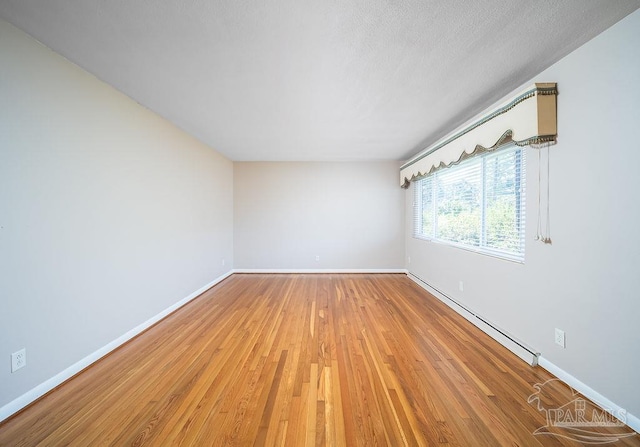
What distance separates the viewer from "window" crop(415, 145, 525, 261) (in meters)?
2.19

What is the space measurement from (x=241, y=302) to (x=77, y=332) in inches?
69.4

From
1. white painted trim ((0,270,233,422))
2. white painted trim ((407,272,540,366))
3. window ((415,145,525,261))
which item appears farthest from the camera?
window ((415,145,525,261))

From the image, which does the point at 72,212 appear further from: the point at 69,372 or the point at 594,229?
the point at 594,229

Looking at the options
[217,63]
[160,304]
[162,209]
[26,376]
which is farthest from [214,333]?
[217,63]

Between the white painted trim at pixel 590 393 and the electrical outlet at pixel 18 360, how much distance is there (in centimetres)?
376

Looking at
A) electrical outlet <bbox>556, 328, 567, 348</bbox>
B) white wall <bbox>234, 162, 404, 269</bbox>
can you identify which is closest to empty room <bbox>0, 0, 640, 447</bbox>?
electrical outlet <bbox>556, 328, 567, 348</bbox>

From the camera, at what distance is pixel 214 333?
95.5 inches

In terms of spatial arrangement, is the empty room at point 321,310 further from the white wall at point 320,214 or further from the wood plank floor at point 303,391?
the white wall at point 320,214

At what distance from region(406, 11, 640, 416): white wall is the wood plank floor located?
12.6 inches

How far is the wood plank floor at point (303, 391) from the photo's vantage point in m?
1.27

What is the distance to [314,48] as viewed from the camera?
5.25ft

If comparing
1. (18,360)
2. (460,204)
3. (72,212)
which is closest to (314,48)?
(72,212)

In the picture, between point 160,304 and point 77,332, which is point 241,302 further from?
point 77,332

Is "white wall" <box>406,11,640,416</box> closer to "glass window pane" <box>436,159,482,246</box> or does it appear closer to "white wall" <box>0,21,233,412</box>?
"glass window pane" <box>436,159,482,246</box>
